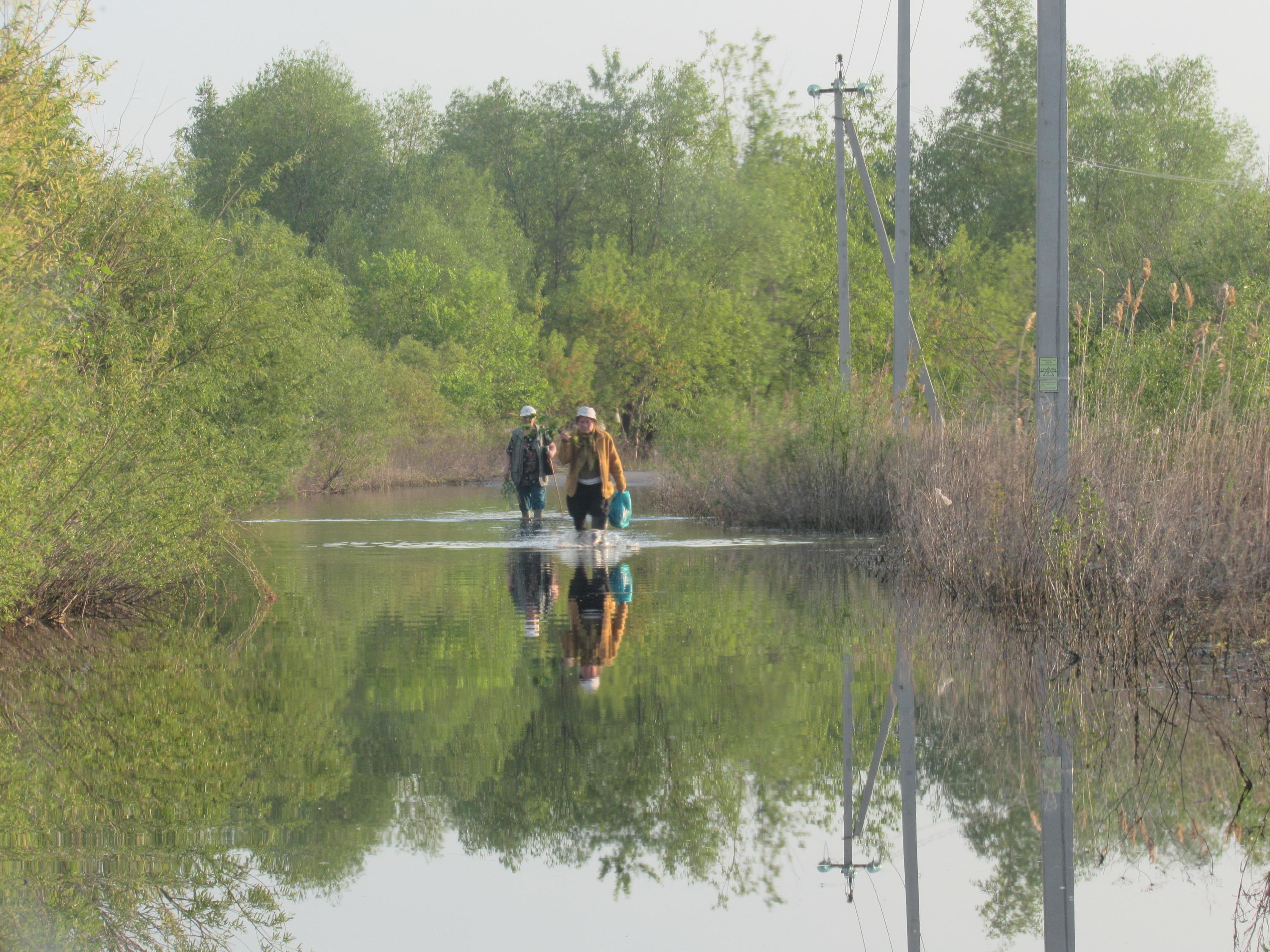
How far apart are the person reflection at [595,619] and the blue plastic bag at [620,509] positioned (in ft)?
8.21

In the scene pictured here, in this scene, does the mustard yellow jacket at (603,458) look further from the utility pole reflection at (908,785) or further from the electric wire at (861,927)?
the electric wire at (861,927)

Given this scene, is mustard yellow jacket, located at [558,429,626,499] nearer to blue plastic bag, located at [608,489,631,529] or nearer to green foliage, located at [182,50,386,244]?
blue plastic bag, located at [608,489,631,529]

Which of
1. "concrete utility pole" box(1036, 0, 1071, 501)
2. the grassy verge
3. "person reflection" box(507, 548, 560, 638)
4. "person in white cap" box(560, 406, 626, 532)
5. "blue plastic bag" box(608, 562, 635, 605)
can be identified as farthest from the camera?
"person in white cap" box(560, 406, 626, 532)

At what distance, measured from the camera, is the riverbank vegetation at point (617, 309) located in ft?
38.2

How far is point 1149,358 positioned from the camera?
Answer: 15.0 metres

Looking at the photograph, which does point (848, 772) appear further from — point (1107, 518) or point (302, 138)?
point (302, 138)

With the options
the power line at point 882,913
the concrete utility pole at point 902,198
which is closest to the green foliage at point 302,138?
the concrete utility pole at point 902,198

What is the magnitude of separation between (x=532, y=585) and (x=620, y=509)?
5142 millimetres

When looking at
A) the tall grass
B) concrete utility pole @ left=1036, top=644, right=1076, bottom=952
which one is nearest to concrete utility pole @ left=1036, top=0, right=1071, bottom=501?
the tall grass

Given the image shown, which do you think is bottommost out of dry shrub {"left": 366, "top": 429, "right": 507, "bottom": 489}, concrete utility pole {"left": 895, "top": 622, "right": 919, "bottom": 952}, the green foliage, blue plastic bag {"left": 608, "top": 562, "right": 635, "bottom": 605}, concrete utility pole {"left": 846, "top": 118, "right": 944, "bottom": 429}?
dry shrub {"left": 366, "top": 429, "right": 507, "bottom": 489}

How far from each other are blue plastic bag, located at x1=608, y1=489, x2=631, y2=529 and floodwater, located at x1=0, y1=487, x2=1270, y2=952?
8596 millimetres

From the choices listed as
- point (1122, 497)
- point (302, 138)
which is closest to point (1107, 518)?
point (1122, 497)

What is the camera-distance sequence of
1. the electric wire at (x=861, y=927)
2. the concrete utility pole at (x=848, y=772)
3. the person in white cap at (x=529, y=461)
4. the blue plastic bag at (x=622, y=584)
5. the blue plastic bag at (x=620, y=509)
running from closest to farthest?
the electric wire at (x=861, y=927) < the concrete utility pole at (x=848, y=772) < the blue plastic bag at (x=622, y=584) < the blue plastic bag at (x=620, y=509) < the person in white cap at (x=529, y=461)

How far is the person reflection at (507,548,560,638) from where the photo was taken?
43.8 feet
